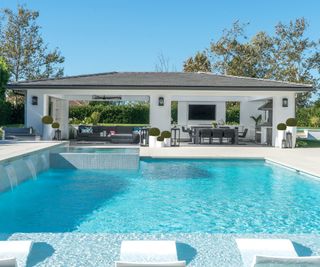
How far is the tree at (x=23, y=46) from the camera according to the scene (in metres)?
43.1

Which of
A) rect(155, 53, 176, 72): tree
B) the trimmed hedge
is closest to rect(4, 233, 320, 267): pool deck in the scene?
the trimmed hedge

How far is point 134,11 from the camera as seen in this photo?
34.7m

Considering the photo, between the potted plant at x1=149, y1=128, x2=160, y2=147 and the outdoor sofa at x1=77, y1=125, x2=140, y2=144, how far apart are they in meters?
2.38

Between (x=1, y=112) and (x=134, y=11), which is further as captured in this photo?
(x=134, y=11)

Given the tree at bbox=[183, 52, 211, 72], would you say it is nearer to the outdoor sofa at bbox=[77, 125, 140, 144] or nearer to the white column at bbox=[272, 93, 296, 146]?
the outdoor sofa at bbox=[77, 125, 140, 144]

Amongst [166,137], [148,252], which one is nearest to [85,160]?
[166,137]

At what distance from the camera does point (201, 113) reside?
27.9 metres

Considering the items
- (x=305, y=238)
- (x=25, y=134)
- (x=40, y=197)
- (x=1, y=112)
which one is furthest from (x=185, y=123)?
(x=305, y=238)

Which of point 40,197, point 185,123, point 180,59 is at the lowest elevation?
point 40,197

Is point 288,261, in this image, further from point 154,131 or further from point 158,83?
point 158,83

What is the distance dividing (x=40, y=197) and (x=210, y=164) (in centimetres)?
747

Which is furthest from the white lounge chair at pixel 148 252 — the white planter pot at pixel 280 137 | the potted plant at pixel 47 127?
the white planter pot at pixel 280 137

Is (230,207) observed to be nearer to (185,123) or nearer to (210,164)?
(210,164)

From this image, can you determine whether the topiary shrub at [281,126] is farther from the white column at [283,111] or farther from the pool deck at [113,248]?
the pool deck at [113,248]
